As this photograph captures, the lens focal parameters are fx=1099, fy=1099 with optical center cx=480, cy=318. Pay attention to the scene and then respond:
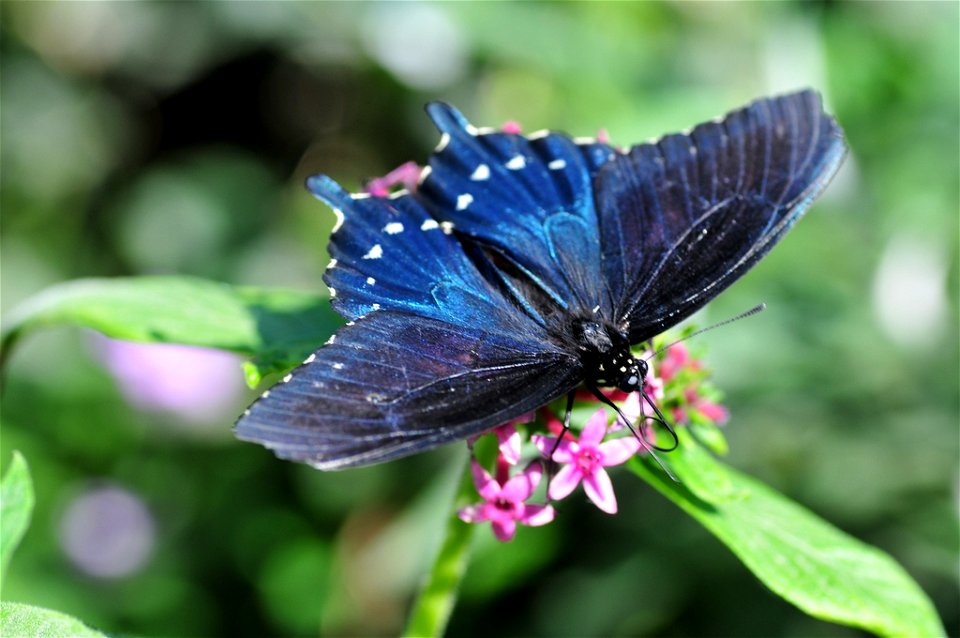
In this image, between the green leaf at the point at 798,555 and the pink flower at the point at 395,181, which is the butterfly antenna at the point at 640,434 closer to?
the green leaf at the point at 798,555

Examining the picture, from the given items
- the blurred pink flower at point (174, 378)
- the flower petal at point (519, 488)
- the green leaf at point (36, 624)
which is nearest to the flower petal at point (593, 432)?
the flower petal at point (519, 488)

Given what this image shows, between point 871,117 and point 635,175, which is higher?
point 635,175

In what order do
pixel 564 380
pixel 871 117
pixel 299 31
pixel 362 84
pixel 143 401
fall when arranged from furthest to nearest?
1. pixel 362 84
2. pixel 299 31
3. pixel 871 117
4. pixel 143 401
5. pixel 564 380

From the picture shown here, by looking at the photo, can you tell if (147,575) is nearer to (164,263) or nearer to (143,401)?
(143,401)

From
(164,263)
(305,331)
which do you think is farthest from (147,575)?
(305,331)

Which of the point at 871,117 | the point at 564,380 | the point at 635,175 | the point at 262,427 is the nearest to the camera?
the point at 262,427

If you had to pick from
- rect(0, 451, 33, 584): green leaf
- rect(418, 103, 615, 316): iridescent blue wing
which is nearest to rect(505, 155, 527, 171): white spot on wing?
rect(418, 103, 615, 316): iridescent blue wing

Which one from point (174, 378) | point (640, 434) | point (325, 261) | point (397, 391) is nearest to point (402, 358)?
point (397, 391)
